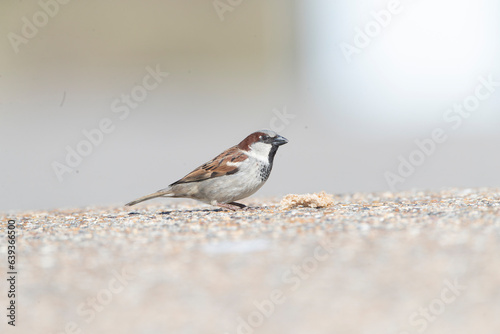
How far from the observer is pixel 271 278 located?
3350mm

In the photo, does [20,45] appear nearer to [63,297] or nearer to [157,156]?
[157,156]

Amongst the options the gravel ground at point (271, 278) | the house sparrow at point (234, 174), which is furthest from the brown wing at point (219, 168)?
the gravel ground at point (271, 278)

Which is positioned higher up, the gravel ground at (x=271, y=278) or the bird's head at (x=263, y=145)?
the bird's head at (x=263, y=145)

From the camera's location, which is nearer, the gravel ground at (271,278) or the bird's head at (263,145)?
the gravel ground at (271,278)

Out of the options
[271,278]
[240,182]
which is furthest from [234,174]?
[271,278]

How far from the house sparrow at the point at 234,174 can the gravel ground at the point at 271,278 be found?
952 millimetres

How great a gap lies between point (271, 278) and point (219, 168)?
7.10 feet

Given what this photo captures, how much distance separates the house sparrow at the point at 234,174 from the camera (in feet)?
17.6

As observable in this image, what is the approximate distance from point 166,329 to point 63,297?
1.76ft

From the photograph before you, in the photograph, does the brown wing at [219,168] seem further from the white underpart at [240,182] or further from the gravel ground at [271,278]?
the gravel ground at [271,278]

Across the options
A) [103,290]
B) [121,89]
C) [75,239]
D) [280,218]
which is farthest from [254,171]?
[121,89]

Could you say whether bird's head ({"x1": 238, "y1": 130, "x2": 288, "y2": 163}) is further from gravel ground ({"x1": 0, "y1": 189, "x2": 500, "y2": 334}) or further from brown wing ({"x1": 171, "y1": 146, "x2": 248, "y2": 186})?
gravel ground ({"x1": 0, "y1": 189, "x2": 500, "y2": 334})

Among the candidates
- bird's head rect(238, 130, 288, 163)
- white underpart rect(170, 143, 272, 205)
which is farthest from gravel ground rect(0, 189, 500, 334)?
bird's head rect(238, 130, 288, 163)

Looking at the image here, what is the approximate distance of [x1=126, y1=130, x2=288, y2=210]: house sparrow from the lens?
5.37 m
